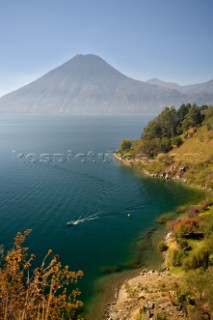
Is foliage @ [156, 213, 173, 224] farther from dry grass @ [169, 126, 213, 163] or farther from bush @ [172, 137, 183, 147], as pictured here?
bush @ [172, 137, 183, 147]

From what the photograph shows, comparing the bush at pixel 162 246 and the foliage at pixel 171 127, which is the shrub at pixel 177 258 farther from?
the foliage at pixel 171 127

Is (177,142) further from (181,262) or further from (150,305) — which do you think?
(150,305)

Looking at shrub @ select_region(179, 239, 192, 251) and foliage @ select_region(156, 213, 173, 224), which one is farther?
foliage @ select_region(156, 213, 173, 224)

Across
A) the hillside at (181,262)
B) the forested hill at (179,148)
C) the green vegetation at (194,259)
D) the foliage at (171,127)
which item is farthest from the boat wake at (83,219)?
the foliage at (171,127)

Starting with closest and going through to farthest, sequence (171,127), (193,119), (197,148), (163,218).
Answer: (163,218)
(197,148)
(193,119)
(171,127)

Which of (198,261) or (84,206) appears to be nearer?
(198,261)

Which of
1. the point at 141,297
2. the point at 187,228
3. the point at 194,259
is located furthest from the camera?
the point at 187,228

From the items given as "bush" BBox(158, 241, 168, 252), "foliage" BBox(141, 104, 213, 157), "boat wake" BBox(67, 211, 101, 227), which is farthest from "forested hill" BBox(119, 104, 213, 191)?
"bush" BBox(158, 241, 168, 252)

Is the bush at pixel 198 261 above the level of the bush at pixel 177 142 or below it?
below

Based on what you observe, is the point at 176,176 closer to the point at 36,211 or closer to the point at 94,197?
the point at 94,197

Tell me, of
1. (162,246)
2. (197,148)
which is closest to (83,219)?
(162,246)

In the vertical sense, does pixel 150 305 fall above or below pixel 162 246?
below

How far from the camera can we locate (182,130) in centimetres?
11419

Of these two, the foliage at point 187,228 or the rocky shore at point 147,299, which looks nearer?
the rocky shore at point 147,299
